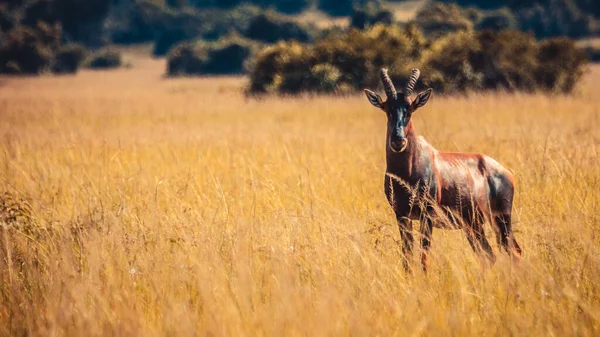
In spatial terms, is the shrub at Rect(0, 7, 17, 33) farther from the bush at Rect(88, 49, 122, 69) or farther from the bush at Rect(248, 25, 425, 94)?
the bush at Rect(248, 25, 425, 94)

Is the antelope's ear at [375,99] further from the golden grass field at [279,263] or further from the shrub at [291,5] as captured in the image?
the shrub at [291,5]

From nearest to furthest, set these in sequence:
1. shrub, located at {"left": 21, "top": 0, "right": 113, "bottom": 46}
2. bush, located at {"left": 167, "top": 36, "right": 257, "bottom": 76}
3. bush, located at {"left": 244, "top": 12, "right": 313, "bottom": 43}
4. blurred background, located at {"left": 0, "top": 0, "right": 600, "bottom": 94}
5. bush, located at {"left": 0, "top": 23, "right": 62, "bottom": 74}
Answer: blurred background, located at {"left": 0, "top": 0, "right": 600, "bottom": 94} → bush, located at {"left": 0, "top": 23, "right": 62, "bottom": 74} → bush, located at {"left": 167, "top": 36, "right": 257, "bottom": 76} → bush, located at {"left": 244, "top": 12, "right": 313, "bottom": 43} → shrub, located at {"left": 21, "top": 0, "right": 113, "bottom": 46}

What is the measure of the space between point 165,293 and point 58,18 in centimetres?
7801

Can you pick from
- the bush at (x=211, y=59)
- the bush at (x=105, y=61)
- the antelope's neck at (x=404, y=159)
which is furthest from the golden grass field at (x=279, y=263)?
the bush at (x=105, y=61)

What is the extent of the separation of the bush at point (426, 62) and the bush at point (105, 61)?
38936 millimetres

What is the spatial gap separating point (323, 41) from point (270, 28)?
34183mm

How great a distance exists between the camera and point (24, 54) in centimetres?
4781

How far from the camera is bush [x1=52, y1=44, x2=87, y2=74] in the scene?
5268 centimetres

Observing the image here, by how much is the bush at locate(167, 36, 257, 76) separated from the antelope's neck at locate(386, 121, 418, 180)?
4688 cm

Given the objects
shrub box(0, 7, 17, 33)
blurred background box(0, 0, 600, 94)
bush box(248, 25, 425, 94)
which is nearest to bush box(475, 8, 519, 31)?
blurred background box(0, 0, 600, 94)

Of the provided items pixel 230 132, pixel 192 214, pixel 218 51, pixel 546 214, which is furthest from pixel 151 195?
pixel 218 51

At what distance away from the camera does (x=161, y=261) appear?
423 centimetres

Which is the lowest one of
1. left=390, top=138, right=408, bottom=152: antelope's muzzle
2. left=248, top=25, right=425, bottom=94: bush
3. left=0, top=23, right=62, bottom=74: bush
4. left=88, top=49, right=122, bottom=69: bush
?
left=88, top=49, right=122, bottom=69: bush

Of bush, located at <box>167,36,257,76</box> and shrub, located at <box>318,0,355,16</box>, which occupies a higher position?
shrub, located at <box>318,0,355,16</box>
